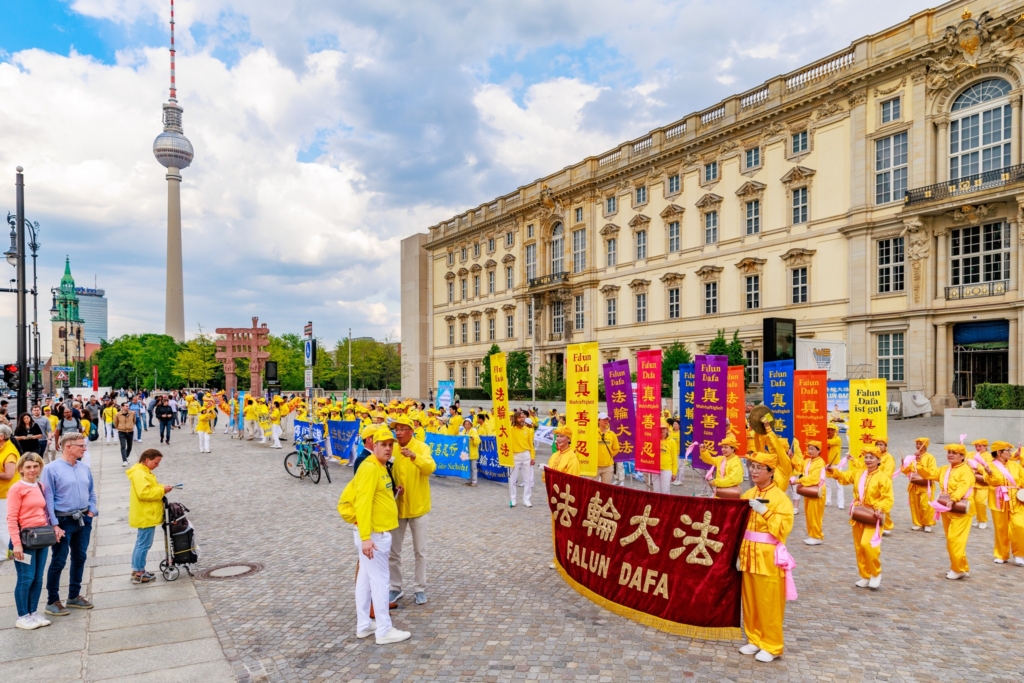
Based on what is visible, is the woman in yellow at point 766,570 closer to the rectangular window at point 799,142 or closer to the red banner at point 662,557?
the red banner at point 662,557

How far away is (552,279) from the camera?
50688 millimetres

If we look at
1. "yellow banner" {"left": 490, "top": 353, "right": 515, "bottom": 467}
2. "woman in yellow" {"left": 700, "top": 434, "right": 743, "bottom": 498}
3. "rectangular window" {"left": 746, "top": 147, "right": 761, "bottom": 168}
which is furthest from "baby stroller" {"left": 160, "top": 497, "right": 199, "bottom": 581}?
"rectangular window" {"left": 746, "top": 147, "right": 761, "bottom": 168}

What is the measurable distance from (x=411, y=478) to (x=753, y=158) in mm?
36161

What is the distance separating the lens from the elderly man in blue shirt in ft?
22.3

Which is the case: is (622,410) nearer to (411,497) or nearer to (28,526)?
(411,497)

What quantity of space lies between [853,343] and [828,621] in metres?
29.7

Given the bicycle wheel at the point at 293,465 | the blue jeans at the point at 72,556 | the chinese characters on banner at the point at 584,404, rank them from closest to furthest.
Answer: the blue jeans at the point at 72,556, the chinese characters on banner at the point at 584,404, the bicycle wheel at the point at 293,465

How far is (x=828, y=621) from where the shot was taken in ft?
21.6

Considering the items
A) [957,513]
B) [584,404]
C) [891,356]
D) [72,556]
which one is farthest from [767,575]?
[891,356]

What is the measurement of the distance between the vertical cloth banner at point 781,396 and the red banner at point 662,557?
304 inches

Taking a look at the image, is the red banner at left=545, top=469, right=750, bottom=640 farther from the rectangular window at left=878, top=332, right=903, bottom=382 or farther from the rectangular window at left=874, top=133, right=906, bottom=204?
the rectangular window at left=874, top=133, right=906, bottom=204

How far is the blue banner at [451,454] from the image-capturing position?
16.2m

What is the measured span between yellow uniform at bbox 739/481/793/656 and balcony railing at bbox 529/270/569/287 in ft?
145

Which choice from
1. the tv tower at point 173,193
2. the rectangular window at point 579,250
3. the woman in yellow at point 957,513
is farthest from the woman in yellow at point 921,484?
the tv tower at point 173,193
